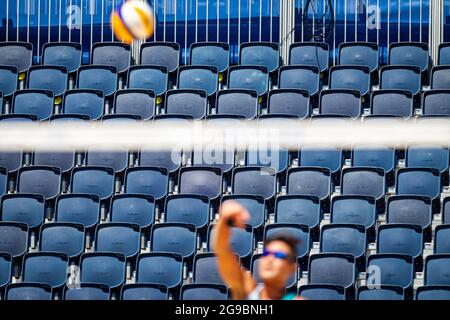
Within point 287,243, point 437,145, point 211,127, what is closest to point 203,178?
point 211,127

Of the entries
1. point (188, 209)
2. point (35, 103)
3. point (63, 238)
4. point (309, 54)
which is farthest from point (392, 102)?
point (35, 103)

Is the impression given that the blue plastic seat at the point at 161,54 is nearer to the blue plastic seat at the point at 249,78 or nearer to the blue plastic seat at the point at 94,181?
the blue plastic seat at the point at 249,78

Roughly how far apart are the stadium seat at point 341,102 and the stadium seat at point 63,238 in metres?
2.07

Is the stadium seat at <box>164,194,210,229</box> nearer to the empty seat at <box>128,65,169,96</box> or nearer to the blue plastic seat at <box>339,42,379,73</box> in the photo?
the empty seat at <box>128,65,169,96</box>

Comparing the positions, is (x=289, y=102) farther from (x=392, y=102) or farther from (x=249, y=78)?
(x=392, y=102)

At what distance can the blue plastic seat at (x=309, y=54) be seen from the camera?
9117mm

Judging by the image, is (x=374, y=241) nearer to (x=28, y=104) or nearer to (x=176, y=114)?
(x=176, y=114)

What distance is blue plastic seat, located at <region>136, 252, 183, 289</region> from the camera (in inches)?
297

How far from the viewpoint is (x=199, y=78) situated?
8992 mm

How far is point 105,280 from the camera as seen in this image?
7.62 metres

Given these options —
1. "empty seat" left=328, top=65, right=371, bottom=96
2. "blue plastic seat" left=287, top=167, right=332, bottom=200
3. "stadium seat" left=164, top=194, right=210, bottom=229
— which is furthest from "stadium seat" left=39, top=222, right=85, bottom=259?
"empty seat" left=328, top=65, right=371, bottom=96

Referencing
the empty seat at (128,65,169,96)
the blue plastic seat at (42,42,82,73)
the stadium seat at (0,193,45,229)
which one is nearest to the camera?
the stadium seat at (0,193,45,229)

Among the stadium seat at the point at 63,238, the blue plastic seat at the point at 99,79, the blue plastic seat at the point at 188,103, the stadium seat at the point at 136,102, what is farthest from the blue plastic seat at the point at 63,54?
the stadium seat at the point at 63,238

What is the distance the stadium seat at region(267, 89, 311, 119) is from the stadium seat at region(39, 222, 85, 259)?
175cm
